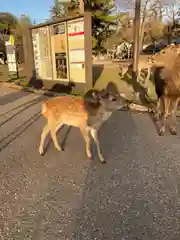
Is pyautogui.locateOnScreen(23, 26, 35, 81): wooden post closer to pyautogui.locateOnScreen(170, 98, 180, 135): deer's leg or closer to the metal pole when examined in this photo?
the metal pole

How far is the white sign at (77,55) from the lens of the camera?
7.86 m

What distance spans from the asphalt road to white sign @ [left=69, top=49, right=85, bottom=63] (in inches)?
165

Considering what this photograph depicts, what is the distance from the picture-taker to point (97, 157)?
351 cm

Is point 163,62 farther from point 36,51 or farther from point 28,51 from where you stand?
point 28,51

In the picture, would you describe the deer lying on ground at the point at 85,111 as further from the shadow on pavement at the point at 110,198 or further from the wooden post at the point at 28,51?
the wooden post at the point at 28,51

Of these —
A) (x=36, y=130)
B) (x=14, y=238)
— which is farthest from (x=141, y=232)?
(x=36, y=130)

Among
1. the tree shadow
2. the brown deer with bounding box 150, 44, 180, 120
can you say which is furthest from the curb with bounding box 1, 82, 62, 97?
the tree shadow

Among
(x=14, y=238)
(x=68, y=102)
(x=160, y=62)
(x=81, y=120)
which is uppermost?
(x=160, y=62)

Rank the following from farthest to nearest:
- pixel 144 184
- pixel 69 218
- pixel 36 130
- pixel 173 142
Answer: pixel 36 130
pixel 173 142
pixel 144 184
pixel 69 218

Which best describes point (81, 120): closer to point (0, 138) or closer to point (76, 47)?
point (0, 138)

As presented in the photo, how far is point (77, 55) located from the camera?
8102 mm

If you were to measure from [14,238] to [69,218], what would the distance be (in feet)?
1.83

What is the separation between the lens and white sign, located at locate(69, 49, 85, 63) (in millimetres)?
7859

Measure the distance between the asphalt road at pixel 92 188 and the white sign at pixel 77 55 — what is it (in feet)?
13.7
